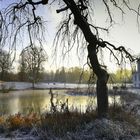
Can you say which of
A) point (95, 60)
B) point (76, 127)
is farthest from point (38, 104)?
point (76, 127)

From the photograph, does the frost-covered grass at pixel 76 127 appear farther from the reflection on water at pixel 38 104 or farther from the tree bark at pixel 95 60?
the reflection on water at pixel 38 104

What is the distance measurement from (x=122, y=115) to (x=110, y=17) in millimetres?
3396

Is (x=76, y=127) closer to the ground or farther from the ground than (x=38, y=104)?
farther from the ground

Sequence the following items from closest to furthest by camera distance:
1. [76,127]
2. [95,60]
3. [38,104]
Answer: [76,127]
[95,60]
[38,104]

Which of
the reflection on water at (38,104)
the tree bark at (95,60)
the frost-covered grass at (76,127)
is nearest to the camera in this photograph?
the frost-covered grass at (76,127)

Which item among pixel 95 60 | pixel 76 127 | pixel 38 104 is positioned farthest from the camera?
pixel 38 104

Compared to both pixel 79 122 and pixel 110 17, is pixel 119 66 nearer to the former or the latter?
pixel 110 17

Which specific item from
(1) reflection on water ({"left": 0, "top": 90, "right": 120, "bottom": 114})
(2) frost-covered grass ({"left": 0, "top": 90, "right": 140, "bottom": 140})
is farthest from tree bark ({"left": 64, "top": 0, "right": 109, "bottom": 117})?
(1) reflection on water ({"left": 0, "top": 90, "right": 120, "bottom": 114})

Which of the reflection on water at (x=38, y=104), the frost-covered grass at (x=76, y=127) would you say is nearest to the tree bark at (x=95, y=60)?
the frost-covered grass at (x=76, y=127)

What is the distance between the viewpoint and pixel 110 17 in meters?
12.0

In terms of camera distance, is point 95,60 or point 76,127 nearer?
point 76,127

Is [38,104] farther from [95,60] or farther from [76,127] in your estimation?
[76,127]

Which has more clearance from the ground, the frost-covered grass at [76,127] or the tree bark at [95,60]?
the tree bark at [95,60]

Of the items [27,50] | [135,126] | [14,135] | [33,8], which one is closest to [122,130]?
[135,126]
